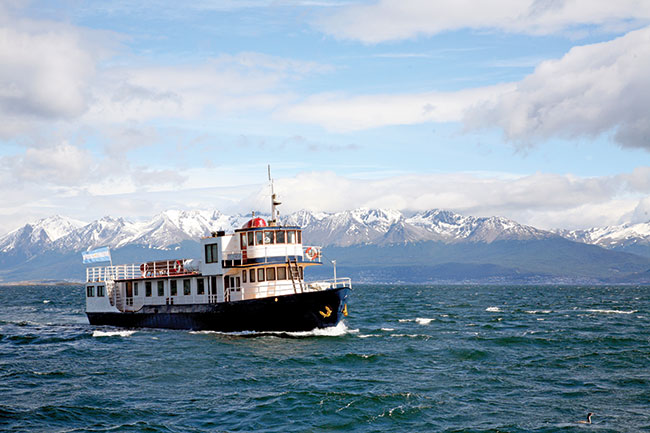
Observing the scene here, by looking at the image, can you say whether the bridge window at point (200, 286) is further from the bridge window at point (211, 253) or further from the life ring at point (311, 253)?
the life ring at point (311, 253)

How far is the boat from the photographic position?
47.9 metres

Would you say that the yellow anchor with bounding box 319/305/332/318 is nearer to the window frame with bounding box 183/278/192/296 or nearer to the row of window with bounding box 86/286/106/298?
the window frame with bounding box 183/278/192/296

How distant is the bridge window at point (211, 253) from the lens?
51656mm

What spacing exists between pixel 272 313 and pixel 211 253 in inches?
312

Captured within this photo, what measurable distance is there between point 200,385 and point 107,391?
14.7 feet

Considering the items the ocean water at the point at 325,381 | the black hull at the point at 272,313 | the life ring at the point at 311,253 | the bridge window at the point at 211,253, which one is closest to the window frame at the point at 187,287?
the black hull at the point at 272,313

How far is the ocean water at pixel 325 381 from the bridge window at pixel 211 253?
229 inches

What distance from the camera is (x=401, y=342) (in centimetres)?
Answer: 4900

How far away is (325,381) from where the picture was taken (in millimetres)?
33844

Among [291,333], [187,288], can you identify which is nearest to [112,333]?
[187,288]

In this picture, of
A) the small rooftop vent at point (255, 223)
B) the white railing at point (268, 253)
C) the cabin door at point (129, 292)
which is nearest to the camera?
the white railing at point (268, 253)

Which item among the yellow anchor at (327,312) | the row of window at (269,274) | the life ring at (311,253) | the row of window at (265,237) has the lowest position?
the yellow anchor at (327,312)

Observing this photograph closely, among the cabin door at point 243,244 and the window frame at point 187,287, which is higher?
the cabin door at point 243,244

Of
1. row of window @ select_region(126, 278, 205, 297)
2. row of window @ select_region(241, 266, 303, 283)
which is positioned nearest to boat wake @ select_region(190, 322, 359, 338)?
row of window @ select_region(241, 266, 303, 283)
